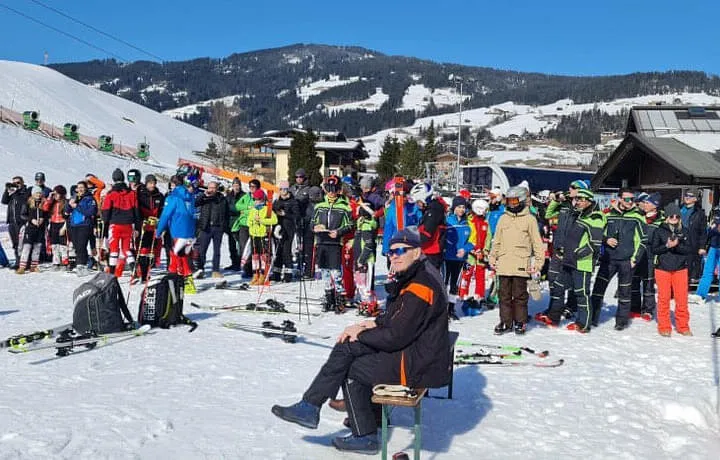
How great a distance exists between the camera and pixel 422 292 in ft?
14.1

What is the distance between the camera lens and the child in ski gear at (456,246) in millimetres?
Result: 9969

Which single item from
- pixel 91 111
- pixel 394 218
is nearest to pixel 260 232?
pixel 394 218

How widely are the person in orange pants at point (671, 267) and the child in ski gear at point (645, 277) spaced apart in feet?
1.97

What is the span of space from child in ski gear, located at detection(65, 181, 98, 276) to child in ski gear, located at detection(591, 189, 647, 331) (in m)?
9.27

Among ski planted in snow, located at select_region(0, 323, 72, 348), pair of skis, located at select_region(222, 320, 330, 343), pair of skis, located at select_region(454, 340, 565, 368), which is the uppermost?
ski planted in snow, located at select_region(0, 323, 72, 348)

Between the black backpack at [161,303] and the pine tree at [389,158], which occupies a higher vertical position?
the pine tree at [389,158]

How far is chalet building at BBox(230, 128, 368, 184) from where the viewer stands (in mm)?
76688

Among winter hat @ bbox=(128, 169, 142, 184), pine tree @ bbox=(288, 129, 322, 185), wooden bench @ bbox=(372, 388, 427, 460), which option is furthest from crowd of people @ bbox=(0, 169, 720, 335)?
pine tree @ bbox=(288, 129, 322, 185)

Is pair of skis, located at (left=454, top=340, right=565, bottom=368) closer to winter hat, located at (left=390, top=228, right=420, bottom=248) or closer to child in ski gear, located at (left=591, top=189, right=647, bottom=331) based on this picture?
child in ski gear, located at (left=591, top=189, right=647, bottom=331)

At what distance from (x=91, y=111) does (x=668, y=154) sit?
3265 inches

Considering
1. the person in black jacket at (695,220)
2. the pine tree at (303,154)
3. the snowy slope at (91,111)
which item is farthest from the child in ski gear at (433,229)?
the snowy slope at (91,111)

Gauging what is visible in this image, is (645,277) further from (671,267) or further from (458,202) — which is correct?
(458,202)

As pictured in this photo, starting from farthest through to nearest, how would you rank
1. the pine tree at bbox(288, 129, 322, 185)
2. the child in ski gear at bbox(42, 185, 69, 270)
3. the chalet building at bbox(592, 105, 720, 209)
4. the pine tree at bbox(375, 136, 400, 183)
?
the pine tree at bbox(375, 136, 400, 183)
the pine tree at bbox(288, 129, 322, 185)
the chalet building at bbox(592, 105, 720, 209)
the child in ski gear at bbox(42, 185, 69, 270)

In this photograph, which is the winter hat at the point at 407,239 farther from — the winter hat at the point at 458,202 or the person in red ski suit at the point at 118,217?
the person in red ski suit at the point at 118,217
